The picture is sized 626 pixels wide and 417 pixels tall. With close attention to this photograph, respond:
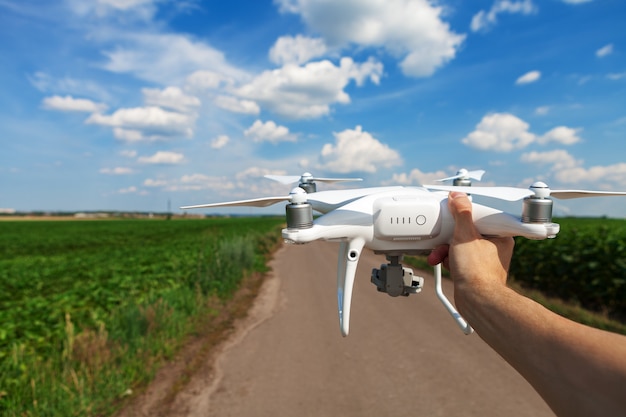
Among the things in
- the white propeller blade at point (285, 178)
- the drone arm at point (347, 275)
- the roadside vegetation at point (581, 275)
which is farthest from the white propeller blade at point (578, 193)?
the roadside vegetation at point (581, 275)

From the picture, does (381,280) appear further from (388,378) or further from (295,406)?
(388,378)

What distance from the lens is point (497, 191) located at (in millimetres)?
1412

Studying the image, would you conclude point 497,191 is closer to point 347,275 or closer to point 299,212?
point 347,275

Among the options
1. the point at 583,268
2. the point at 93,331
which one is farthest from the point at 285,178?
the point at 583,268

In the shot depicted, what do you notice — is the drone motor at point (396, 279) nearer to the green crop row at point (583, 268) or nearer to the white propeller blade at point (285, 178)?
the white propeller blade at point (285, 178)

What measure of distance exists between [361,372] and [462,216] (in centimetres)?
651

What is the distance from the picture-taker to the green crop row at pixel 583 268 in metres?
10.8

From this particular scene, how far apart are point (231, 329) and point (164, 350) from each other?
2.18 metres

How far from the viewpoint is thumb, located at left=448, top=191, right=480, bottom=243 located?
1.38 m

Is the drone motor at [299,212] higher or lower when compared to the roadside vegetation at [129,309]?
higher

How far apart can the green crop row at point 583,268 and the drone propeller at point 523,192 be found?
11715 millimetres

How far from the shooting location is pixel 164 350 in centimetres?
795

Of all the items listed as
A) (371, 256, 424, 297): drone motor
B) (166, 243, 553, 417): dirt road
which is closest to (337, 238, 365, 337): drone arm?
(371, 256, 424, 297): drone motor

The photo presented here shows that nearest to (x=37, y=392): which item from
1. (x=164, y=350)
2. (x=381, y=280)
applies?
(x=164, y=350)
